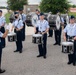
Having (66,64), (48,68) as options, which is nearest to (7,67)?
(48,68)

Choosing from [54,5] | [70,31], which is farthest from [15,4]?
[70,31]

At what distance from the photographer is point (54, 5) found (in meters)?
25.2

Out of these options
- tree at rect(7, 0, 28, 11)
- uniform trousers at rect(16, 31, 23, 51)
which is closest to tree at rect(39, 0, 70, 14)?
uniform trousers at rect(16, 31, 23, 51)

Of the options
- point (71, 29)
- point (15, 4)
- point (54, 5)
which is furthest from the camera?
point (15, 4)

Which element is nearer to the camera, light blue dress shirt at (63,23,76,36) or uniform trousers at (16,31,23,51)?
light blue dress shirt at (63,23,76,36)

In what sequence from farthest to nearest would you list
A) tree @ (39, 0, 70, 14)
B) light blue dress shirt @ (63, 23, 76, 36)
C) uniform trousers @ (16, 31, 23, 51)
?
tree @ (39, 0, 70, 14), uniform trousers @ (16, 31, 23, 51), light blue dress shirt @ (63, 23, 76, 36)

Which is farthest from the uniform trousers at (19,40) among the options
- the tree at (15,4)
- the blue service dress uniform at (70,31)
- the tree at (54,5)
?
the tree at (15,4)

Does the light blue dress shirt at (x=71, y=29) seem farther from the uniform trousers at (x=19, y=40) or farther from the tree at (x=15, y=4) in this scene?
the tree at (x=15, y=4)

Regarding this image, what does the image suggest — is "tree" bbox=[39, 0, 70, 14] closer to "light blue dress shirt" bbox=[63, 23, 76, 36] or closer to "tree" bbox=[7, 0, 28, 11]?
"light blue dress shirt" bbox=[63, 23, 76, 36]

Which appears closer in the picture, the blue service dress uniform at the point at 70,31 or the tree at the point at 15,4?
the blue service dress uniform at the point at 70,31

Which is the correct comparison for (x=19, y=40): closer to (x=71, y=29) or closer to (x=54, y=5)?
(x=71, y=29)

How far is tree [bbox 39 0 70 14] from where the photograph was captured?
2508 centimetres

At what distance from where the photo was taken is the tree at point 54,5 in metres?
25.1

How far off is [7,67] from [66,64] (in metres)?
1.85
